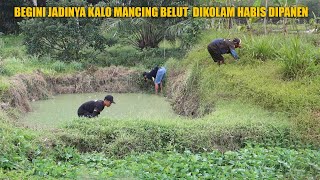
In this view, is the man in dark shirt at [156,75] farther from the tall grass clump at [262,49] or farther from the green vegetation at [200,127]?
the tall grass clump at [262,49]

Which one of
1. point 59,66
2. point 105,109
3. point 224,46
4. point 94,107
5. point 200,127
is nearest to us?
point 200,127

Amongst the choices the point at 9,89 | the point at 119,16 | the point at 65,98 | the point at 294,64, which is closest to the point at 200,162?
the point at 294,64

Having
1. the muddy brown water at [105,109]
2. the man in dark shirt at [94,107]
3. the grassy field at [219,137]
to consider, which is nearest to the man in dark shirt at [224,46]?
the grassy field at [219,137]

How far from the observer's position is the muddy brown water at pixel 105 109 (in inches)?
408

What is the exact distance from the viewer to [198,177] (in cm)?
549

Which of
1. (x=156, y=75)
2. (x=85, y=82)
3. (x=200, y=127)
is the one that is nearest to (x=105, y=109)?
(x=156, y=75)

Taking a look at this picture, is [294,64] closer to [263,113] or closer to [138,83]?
[263,113]

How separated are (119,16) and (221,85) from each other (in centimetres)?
737

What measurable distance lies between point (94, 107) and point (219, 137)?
2760mm

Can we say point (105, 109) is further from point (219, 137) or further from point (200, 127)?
point (219, 137)

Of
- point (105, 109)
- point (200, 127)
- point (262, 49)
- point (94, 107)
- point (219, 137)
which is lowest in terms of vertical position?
point (105, 109)

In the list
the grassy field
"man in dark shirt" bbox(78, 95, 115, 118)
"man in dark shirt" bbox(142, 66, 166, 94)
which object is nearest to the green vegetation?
the grassy field

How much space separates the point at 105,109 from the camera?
11297 mm

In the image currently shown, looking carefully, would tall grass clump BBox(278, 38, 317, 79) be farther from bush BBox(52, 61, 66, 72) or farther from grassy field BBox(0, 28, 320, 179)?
bush BBox(52, 61, 66, 72)
